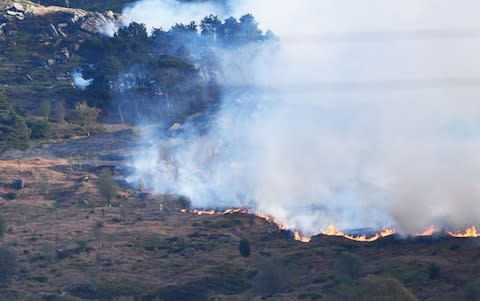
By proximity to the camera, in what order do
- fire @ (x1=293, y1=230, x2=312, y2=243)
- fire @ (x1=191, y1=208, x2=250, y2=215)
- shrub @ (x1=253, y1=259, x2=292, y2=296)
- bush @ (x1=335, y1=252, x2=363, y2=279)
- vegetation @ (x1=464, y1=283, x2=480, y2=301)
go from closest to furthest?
1. vegetation @ (x1=464, y1=283, x2=480, y2=301)
2. bush @ (x1=335, y1=252, x2=363, y2=279)
3. shrub @ (x1=253, y1=259, x2=292, y2=296)
4. fire @ (x1=293, y1=230, x2=312, y2=243)
5. fire @ (x1=191, y1=208, x2=250, y2=215)

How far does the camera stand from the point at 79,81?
18788cm

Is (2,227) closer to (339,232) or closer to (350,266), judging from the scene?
(339,232)

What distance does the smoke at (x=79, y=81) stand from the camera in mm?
184712

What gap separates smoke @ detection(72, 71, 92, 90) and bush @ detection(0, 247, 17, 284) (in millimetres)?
83750

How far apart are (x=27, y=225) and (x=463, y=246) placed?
162 ft

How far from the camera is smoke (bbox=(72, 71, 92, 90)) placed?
7272 inches

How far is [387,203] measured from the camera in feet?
360

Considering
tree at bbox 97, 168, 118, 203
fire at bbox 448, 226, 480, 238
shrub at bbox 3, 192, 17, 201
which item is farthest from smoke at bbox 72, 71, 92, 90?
fire at bbox 448, 226, 480, 238

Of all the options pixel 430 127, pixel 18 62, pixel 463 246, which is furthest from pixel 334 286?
pixel 18 62

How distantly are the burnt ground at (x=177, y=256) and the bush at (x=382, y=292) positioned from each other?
0.53 feet

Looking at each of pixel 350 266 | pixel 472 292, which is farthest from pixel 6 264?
pixel 472 292

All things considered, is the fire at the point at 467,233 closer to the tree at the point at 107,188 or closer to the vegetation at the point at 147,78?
the tree at the point at 107,188

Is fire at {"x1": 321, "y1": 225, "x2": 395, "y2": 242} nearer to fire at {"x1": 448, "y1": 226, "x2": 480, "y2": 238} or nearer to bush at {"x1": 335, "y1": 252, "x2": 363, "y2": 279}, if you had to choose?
fire at {"x1": 448, "y1": 226, "x2": 480, "y2": 238}

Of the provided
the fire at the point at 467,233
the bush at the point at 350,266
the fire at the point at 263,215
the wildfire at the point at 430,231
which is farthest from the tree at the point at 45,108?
the bush at the point at 350,266
